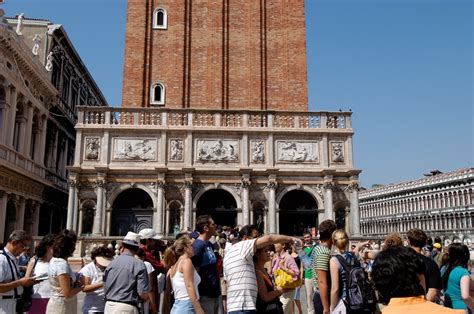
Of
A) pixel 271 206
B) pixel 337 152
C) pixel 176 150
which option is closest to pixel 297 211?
pixel 271 206

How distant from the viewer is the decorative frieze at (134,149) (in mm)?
23266

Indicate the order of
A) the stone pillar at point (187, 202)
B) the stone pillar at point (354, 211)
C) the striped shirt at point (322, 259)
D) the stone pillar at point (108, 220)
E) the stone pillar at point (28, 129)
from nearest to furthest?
the striped shirt at point (322, 259) < the stone pillar at point (108, 220) < the stone pillar at point (187, 202) < the stone pillar at point (354, 211) < the stone pillar at point (28, 129)

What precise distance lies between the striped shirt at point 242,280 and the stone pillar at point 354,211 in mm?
19092

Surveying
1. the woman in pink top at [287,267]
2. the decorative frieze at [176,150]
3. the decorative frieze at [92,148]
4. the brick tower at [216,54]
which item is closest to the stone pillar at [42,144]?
the brick tower at [216,54]

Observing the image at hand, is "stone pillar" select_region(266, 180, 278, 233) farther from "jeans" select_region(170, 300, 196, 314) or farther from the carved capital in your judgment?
"jeans" select_region(170, 300, 196, 314)

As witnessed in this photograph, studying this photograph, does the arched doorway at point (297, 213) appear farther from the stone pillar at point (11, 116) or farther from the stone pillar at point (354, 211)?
the stone pillar at point (11, 116)

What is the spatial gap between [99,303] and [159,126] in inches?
712

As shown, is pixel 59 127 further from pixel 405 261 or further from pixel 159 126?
pixel 405 261

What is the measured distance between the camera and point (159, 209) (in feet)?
74.2

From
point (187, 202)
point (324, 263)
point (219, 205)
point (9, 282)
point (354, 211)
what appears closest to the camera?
point (9, 282)

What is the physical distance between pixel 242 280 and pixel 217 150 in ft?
61.3

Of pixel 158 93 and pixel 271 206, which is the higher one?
Answer: pixel 158 93

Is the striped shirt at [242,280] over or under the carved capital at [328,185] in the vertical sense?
under

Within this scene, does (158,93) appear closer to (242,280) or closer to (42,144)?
(42,144)
